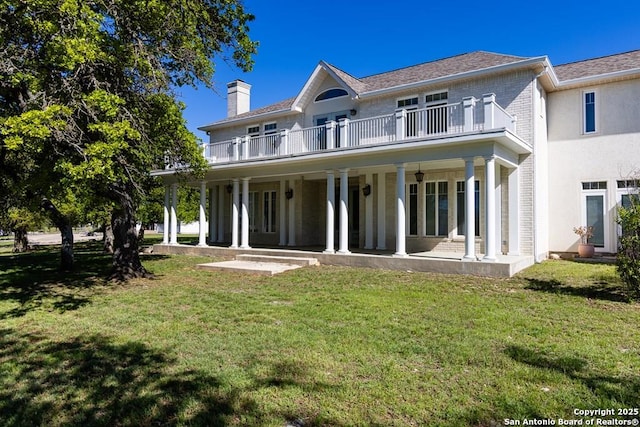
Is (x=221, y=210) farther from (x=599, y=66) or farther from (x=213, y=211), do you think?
(x=599, y=66)

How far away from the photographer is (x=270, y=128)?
18.8 m

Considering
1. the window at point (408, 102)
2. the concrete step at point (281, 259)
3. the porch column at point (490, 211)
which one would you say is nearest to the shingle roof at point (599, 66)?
the window at point (408, 102)

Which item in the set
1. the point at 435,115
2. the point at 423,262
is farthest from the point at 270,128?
the point at 423,262

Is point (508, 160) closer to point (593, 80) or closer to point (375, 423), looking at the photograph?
point (593, 80)

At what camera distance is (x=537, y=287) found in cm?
870

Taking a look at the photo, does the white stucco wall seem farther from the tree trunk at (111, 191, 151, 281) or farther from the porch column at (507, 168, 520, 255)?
the tree trunk at (111, 191, 151, 281)

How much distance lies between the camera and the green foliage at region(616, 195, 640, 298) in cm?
707

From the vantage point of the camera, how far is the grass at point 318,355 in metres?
3.39

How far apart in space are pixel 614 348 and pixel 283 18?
14.1 meters

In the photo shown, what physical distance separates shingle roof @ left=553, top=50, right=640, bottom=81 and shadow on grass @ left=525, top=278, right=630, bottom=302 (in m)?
7.81

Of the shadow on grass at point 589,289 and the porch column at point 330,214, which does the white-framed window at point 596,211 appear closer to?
the shadow on grass at point 589,289

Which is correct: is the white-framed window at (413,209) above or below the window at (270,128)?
below

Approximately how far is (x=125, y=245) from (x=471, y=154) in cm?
994

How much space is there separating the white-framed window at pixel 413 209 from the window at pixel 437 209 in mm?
429
